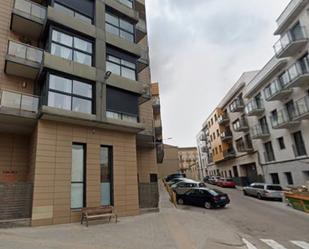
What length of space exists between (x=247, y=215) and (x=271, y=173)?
15.1m

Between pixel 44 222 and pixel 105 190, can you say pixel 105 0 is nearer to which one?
pixel 105 190

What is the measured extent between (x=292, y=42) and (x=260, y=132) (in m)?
11.9

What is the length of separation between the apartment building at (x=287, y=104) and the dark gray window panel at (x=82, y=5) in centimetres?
1721

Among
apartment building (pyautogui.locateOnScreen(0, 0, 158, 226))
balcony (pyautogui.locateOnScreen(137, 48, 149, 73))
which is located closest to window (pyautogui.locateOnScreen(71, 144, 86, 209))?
apartment building (pyautogui.locateOnScreen(0, 0, 158, 226))

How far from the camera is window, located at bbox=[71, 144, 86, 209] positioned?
11.6 meters

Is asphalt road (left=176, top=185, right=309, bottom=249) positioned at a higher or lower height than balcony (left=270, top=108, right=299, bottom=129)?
lower

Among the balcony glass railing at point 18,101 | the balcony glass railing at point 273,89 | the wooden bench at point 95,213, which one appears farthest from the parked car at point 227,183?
the balcony glass railing at point 18,101

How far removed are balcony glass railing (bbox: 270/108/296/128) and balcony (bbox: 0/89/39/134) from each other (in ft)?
71.1

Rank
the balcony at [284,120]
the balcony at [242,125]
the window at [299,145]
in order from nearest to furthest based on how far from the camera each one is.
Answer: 1. the window at [299,145]
2. the balcony at [284,120]
3. the balcony at [242,125]

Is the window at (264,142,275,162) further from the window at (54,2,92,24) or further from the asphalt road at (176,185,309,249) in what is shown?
the window at (54,2,92,24)

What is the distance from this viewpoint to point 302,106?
68.8 feet

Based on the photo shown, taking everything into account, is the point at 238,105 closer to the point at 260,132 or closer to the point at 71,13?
the point at 260,132

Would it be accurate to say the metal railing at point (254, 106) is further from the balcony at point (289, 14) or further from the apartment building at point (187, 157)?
the apartment building at point (187, 157)

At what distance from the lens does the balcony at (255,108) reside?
29214 mm
